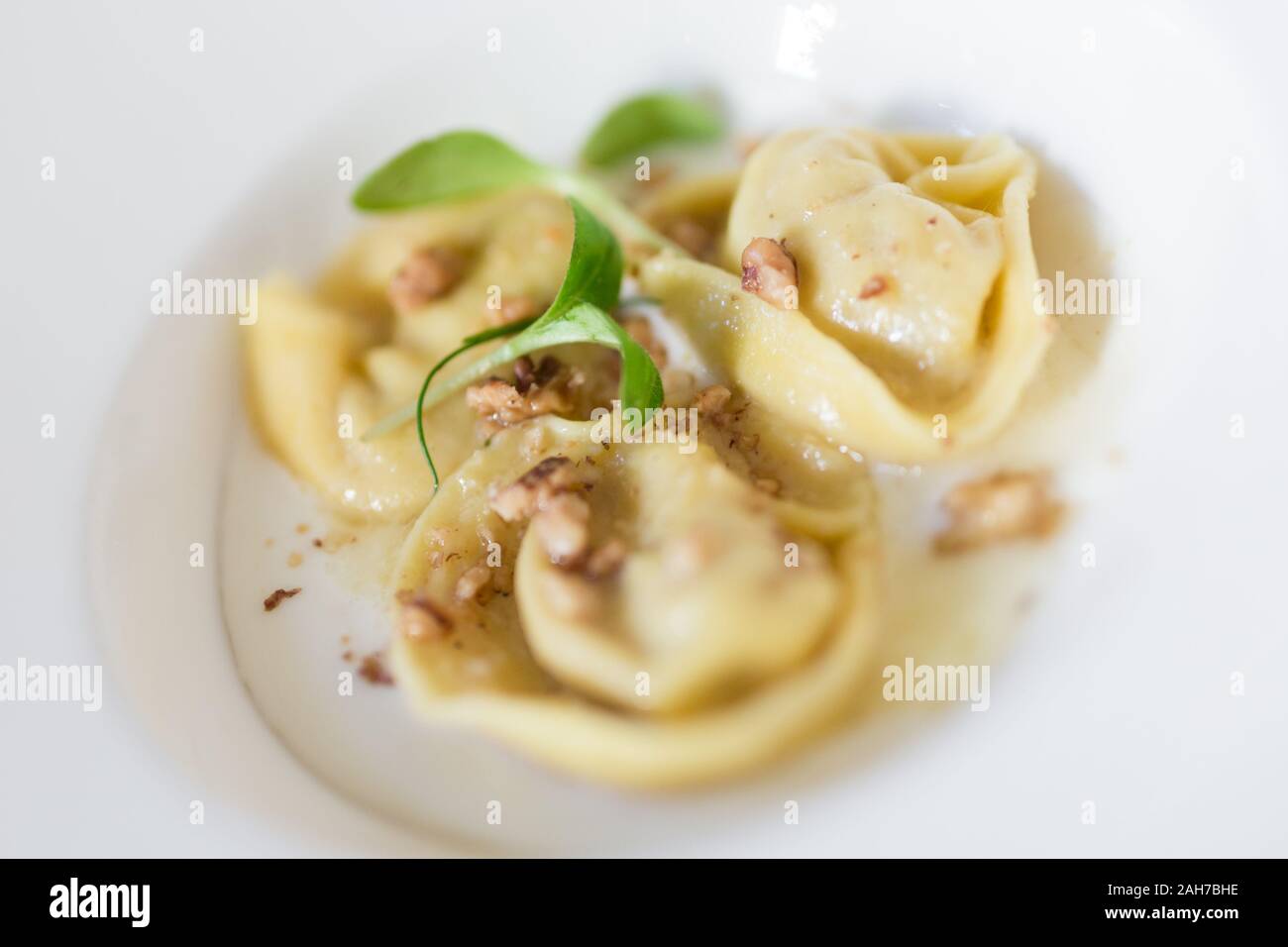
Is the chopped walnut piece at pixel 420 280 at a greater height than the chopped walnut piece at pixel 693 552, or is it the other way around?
the chopped walnut piece at pixel 420 280

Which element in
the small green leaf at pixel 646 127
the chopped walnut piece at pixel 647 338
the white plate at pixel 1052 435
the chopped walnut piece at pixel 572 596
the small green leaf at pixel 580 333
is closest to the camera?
the white plate at pixel 1052 435

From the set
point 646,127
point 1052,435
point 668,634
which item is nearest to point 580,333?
point 668,634

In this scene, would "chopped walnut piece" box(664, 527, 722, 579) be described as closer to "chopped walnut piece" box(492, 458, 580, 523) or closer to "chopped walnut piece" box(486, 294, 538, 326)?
"chopped walnut piece" box(492, 458, 580, 523)

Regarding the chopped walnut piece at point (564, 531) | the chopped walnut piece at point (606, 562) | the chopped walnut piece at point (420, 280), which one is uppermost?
the chopped walnut piece at point (420, 280)

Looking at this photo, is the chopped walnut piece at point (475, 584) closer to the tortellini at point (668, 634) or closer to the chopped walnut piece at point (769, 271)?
the tortellini at point (668, 634)

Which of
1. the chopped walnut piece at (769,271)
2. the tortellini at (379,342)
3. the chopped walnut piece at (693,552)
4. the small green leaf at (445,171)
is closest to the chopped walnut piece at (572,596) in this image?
the chopped walnut piece at (693,552)

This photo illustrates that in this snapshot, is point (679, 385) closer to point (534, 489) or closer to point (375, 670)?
point (534, 489)

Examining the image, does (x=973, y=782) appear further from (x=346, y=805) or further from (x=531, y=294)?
(x=531, y=294)
